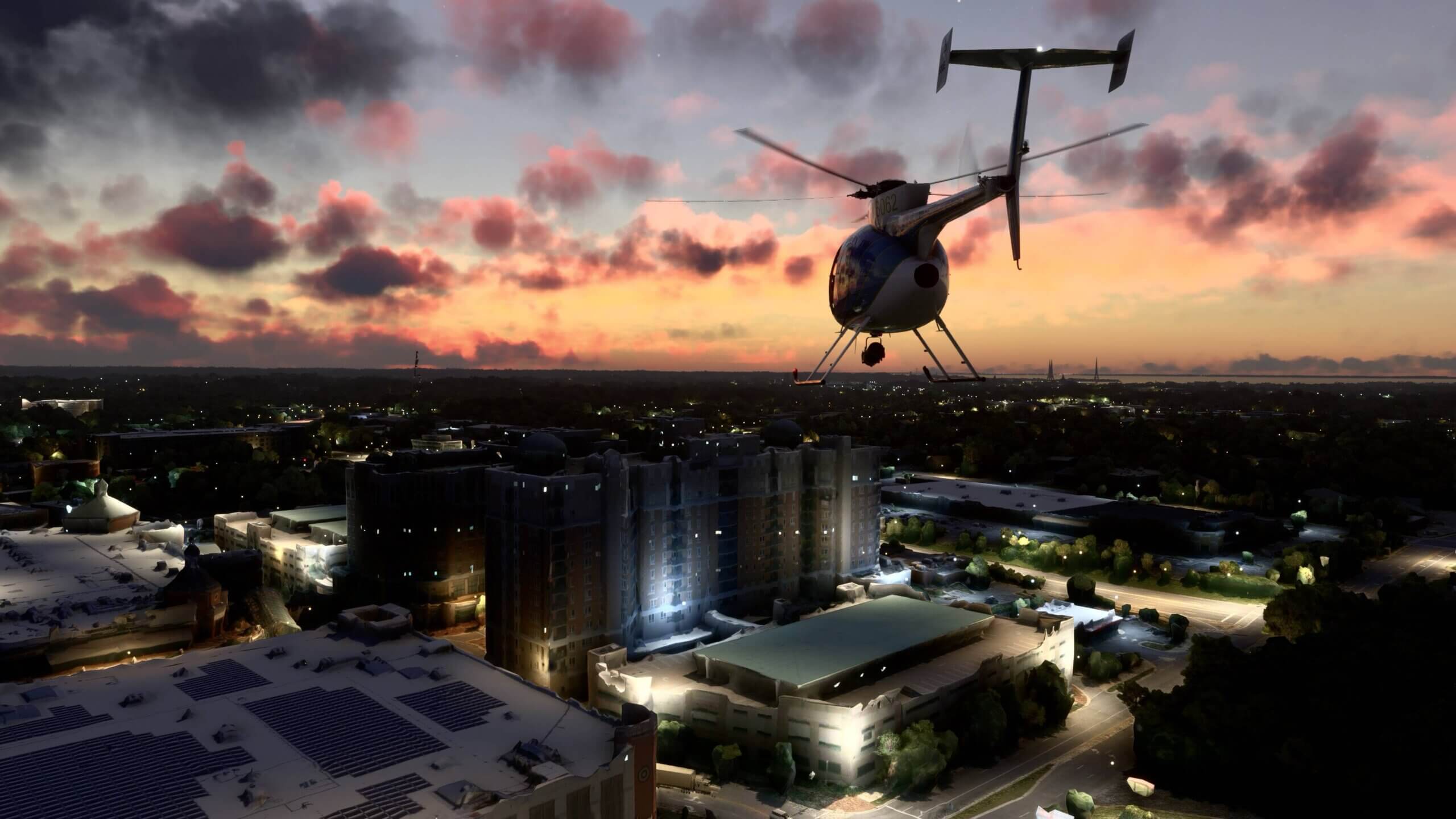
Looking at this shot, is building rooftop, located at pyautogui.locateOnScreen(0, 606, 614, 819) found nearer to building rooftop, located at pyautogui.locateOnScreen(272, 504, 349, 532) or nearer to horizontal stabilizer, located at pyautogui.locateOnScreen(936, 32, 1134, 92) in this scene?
horizontal stabilizer, located at pyautogui.locateOnScreen(936, 32, 1134, 92)

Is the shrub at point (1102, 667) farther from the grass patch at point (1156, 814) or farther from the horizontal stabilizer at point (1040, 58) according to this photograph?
the horizontal stabilizer at point (1040, 58)

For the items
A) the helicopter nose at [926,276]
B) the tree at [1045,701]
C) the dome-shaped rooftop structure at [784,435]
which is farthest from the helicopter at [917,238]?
the dome-shaped rooftop structure at [784,435]

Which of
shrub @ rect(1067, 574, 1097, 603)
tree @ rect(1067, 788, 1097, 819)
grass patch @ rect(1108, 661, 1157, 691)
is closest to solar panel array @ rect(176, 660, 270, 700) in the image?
tree @ rect(1067, 788, 1097, 819)

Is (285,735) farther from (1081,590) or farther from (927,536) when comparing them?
(927,536)

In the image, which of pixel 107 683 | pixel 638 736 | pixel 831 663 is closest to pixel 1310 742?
pixel 831 663

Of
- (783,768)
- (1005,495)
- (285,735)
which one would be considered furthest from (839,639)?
(1005,495)

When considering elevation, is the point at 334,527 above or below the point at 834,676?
above
